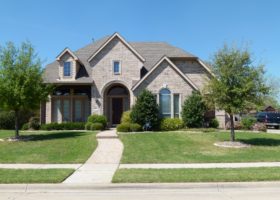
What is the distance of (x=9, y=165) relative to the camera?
1389 cm

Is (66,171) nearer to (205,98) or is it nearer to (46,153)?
(46,153)

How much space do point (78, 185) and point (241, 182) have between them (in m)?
4.43

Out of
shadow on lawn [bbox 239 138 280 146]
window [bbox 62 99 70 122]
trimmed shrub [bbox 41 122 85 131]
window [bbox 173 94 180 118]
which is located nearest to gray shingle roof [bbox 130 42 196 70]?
window [bbox 173 94 180 118]

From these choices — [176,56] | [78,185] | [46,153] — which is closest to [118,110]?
[176,56]

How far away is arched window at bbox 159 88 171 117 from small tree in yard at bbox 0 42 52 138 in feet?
31.6

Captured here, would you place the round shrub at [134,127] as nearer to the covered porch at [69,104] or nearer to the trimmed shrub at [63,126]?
the trimmed shrub at [63,126]

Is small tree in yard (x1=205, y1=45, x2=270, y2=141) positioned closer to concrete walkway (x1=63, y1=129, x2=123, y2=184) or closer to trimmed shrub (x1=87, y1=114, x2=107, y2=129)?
concrete walkway (x1=63, y1=129, x2=123, y2=184)

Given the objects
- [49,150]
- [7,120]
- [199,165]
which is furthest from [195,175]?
[7,120]

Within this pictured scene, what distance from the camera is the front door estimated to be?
31922mm

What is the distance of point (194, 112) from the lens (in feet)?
91.1

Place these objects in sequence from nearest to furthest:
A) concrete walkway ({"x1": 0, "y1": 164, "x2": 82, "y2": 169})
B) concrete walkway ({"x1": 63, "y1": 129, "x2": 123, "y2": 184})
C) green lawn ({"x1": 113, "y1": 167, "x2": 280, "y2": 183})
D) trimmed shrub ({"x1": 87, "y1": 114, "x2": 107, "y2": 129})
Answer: green lawn ({"x1": 113, "y1": 167, "x2": 280, "y2": 183}), concrete walkway ({"x1": 63, "y1": 129, "x2": 123, "y2": 184}), concrete walkway ({"x1": 0, "y1": 164, "x2": 82, "y2": 169}), trimmed shrub ({"x1": 87, "y1": 114, "x2": 107, "y2": 129})

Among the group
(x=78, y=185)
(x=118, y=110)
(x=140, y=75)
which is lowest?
(x=78, y=185)

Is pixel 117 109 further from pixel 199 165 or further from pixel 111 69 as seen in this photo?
pixel 199 165

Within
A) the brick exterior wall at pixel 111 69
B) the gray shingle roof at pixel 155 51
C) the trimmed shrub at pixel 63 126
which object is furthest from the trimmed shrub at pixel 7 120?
the gray shingle roof at pixel 155 51
